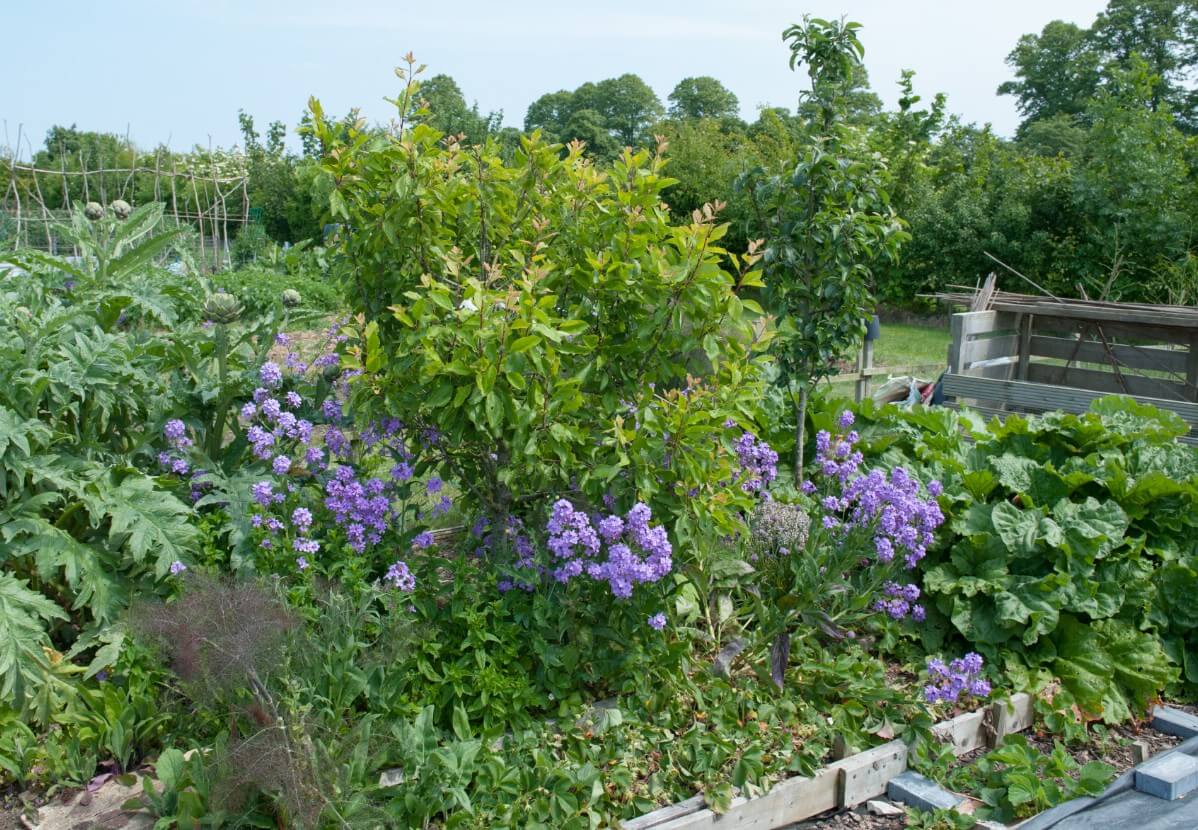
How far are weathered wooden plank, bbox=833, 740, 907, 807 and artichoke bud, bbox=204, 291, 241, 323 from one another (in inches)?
112

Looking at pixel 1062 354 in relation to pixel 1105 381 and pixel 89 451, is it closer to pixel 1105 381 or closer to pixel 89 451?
pixel 1105 381

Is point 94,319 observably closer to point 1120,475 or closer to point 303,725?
point 303,725

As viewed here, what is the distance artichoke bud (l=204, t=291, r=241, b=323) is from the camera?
373 centimetres

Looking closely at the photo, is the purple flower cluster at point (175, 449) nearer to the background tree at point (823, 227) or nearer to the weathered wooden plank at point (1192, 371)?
the background tree at point (823, 227)

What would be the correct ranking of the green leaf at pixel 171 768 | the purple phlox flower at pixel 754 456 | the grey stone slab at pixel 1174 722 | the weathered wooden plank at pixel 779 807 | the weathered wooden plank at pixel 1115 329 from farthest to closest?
1. the weathered wooden plank at pixel 1115 329
2. the purple phlox flower at pixel 754 456
3. the grey stone slab at pixel 1174 722
4. the weathered wooden plank at pixel 779 807
5. the green leaf at pixel 171 768

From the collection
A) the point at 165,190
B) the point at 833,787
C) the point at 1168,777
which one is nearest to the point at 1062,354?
the point at 833,787

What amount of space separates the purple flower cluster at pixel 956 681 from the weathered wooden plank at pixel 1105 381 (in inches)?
215

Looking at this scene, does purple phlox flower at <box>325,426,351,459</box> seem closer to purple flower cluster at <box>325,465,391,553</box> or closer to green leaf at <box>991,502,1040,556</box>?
purple flower cluster at <box>325,465,391,553</box>

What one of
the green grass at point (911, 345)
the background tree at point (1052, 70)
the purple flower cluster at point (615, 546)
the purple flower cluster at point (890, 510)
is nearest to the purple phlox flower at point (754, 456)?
the purple flower cluster at point (890, 510)

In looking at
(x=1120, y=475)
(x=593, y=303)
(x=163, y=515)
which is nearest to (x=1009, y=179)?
(x=1120, y=475)

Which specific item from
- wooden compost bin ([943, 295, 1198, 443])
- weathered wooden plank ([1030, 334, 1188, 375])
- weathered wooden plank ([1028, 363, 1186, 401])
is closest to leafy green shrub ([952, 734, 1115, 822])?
wooden compost bin ([943, 295, 1198, 443])

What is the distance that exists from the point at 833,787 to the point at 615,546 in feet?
3.67

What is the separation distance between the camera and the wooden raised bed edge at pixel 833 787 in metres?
2.91

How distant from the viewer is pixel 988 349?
332 inches
